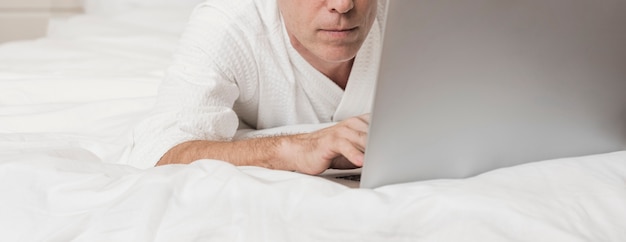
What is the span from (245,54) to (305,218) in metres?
0.66

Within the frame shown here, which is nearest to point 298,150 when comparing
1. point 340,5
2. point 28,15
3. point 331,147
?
point 331,147

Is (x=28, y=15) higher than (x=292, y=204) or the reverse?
the reverse

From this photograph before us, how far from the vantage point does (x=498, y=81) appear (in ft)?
2.77

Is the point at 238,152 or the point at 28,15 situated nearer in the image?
the point at 238,152

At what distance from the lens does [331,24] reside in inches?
51.3

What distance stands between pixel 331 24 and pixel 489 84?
497 millimetres

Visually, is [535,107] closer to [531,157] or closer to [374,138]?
[531,157]

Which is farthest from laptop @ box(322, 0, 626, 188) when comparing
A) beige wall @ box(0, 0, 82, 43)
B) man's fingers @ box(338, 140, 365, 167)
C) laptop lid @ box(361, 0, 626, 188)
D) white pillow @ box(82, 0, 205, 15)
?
beige wall @ box(0, 0, 82, 43)

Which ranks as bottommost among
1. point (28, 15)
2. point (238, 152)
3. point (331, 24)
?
point (28, 15)

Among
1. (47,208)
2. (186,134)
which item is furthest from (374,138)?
(186,134)

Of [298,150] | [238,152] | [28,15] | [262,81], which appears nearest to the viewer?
[298,150]

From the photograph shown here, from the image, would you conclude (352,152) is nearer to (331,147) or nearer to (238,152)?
(331,147)

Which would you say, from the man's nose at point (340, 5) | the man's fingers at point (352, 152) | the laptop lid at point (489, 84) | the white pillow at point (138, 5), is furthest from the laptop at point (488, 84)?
the white pillow at point (138, 5)

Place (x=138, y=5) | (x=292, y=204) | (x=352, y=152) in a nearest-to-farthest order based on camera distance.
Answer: (x=292, y=204)
(x=352, y=152)
(x=138, y=5)
